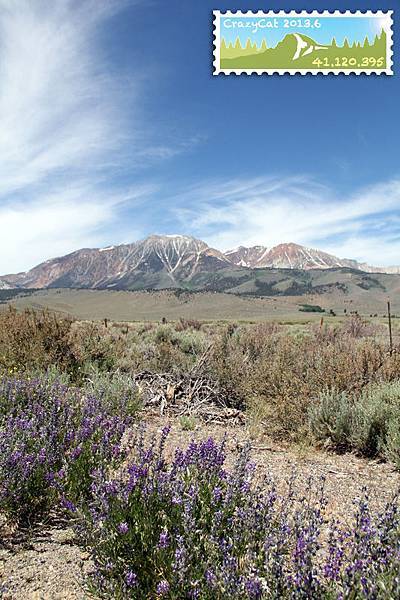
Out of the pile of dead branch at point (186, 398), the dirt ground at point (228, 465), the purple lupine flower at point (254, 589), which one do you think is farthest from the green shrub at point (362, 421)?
the purple lupine flower at point (254, 589)

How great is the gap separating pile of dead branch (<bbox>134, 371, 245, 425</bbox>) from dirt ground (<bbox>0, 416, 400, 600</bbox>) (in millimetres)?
351

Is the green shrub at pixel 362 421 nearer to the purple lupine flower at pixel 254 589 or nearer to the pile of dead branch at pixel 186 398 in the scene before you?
the pile of dead branch at pixel 186 398

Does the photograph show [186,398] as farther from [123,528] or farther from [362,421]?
[123,528]

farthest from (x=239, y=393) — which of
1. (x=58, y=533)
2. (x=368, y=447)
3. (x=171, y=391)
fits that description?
(x=58, y=533)

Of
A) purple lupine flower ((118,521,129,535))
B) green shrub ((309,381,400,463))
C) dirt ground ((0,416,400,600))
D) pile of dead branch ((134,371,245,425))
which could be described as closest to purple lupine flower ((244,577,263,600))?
purple lupine flower ((118,521,129,535))

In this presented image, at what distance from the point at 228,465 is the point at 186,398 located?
301 centimetres

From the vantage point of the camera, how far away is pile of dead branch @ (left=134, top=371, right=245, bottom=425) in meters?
7.40

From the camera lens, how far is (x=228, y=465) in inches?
201

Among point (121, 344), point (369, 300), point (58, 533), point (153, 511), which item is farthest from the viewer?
point (369, 300)

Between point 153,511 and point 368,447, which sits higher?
point 153,511

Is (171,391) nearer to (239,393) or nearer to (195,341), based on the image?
(239,393)

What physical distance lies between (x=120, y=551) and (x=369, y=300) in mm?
140204

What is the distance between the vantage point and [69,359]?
9430 mm

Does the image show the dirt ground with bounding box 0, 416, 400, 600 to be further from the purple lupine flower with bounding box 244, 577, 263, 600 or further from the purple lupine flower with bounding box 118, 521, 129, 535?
the purple lupine flower with bounding box 244, 577, 263, 600
